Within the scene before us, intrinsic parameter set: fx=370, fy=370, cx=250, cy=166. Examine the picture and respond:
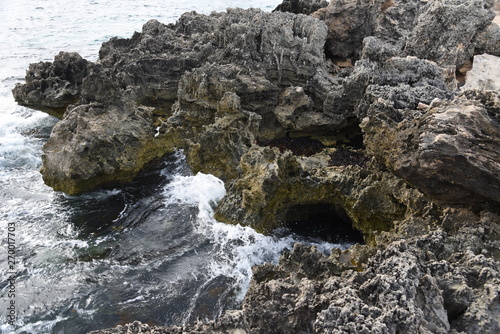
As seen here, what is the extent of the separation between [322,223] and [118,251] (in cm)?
530

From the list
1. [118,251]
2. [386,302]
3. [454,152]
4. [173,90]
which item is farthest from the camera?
[173,90]

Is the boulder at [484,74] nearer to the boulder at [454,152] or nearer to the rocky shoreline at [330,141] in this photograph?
the rocky shoreline at [330,141]

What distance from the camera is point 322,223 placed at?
9.96 m

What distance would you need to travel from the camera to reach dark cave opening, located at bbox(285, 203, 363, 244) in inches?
375

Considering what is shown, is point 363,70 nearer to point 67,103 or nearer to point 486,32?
point 486,32

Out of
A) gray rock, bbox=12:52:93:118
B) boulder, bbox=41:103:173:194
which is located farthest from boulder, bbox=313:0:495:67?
gray rock, bbox=12:52:93:118

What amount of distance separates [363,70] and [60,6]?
36.4 meters

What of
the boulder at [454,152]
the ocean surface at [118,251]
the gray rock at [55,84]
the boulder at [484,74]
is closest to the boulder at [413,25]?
the boulder at [484,74]

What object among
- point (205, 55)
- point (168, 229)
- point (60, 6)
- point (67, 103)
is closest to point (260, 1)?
point (60, 6)

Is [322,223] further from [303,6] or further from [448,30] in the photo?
[303,6]

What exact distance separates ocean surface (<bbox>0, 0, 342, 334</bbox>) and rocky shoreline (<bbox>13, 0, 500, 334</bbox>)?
69 cm

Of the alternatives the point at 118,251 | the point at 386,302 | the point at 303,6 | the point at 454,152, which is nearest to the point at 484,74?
the point at 454,152

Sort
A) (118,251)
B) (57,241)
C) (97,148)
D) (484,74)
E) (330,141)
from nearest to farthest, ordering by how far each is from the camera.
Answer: (118,251) → (57,241) → (97,148) → (484,74) → (330,141)

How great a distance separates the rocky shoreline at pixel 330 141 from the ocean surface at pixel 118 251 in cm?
69
